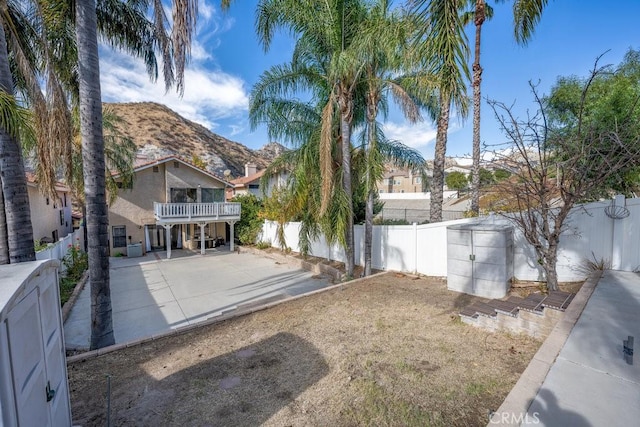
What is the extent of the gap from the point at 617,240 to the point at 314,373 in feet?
22.7

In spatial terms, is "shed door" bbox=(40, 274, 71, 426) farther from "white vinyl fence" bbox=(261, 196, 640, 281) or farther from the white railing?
the white railing

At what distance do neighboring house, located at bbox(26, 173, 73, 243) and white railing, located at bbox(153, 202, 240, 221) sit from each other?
4.02 meters

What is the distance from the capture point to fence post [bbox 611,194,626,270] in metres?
5.83

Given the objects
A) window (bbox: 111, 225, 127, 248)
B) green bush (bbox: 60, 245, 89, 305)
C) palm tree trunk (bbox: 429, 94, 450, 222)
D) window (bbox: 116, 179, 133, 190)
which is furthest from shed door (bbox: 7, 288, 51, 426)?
window (bbox: 111, 225, 127, 248)

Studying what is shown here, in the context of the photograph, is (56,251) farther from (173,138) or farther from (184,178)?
(173,138)

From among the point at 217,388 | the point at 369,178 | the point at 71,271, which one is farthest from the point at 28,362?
the point at 71,271

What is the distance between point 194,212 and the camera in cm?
1642

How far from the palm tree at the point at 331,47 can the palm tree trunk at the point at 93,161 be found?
15.8ft

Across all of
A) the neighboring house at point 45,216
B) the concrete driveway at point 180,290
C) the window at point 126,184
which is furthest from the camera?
the window at point 126,184

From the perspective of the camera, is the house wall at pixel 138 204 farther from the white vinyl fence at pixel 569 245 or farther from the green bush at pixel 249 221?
the white vinyl fence at pixel 569 245

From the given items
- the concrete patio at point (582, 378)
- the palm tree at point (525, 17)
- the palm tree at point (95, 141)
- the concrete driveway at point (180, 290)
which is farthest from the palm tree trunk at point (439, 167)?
the palm tree at point (95, 141)

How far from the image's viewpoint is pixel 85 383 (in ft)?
12.7

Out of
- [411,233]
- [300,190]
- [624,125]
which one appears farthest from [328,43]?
[624,125]

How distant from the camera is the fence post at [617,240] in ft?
19.1
